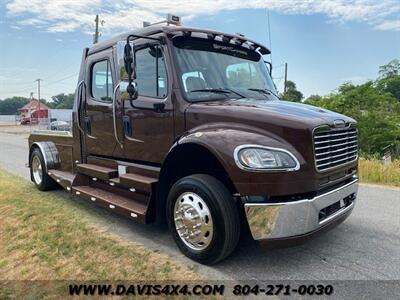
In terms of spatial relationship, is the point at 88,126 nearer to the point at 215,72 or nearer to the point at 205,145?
the point at 215,72

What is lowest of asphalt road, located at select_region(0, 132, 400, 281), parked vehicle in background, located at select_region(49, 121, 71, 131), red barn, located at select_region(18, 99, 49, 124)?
asphalt road, located at select_region(0, 132, 400, 281)

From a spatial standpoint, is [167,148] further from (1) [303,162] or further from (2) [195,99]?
(1) [303,162]

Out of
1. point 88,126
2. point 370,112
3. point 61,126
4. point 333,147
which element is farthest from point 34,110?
point 333,147

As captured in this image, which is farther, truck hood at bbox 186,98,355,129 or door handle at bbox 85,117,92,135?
door handle at bbox 85,117,92,135

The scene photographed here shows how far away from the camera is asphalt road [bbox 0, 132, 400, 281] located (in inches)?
146

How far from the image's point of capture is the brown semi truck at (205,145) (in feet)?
11.5

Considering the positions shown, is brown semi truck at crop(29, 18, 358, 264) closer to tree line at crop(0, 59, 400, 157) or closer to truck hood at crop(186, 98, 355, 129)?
truck hood at crop(186, 98, 355, 129)

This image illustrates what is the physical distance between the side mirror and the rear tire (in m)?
3.33

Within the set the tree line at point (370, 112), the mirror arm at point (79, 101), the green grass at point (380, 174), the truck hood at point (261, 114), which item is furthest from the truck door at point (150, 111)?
the tree line at point (370, 112)

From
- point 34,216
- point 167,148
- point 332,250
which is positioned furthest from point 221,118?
point 34,216

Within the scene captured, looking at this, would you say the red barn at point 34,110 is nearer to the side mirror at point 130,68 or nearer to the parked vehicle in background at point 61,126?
the parked vehicle in background at point 61,126

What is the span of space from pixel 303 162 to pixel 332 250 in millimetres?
1348

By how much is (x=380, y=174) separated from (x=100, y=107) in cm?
647

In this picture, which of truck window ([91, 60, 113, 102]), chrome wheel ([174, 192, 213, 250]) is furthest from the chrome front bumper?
truck window ([91, 60, 113, 102])
